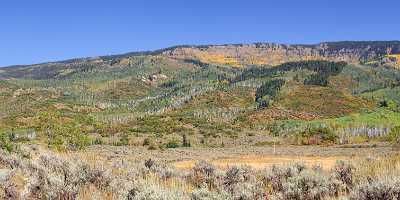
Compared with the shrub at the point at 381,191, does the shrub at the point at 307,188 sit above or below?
below

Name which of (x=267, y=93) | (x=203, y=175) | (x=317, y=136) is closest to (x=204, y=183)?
(x=203, y=175)

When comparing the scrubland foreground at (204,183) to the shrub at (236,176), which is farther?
the shrub at (236,176)

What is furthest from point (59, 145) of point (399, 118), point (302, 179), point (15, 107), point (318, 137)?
point (15, 107)

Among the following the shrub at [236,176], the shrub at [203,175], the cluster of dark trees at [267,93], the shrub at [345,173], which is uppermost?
the shrub at [345,173]

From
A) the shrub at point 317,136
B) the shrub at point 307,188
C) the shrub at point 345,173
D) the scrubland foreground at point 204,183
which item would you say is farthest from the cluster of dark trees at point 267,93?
the shrub at point 307,188

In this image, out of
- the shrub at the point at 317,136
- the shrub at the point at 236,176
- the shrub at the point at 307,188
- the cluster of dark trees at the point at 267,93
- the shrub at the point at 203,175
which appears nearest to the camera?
the shrub at the point at 307,188

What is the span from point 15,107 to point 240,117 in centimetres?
9080

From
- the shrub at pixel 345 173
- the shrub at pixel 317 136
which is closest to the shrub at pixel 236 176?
the shrub at pixel 345 173

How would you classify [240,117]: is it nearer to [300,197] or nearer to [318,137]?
[318,137]

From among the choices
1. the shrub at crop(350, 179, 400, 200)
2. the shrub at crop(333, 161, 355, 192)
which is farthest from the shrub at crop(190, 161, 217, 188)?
the shrub at crop(350, 179, 400, 200)

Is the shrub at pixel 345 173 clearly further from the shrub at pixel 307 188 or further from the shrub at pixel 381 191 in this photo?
the shrub at pixel 381 191

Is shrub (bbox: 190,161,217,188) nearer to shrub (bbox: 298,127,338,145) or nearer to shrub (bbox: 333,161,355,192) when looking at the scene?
shrub (bbox: 333,161,355,192)

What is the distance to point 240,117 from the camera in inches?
5561

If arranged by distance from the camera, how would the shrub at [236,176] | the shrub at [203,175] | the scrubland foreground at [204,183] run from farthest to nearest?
the shrub at [203,175] < the shrub at [236,176] < the scrubland foreground at [204,183]
